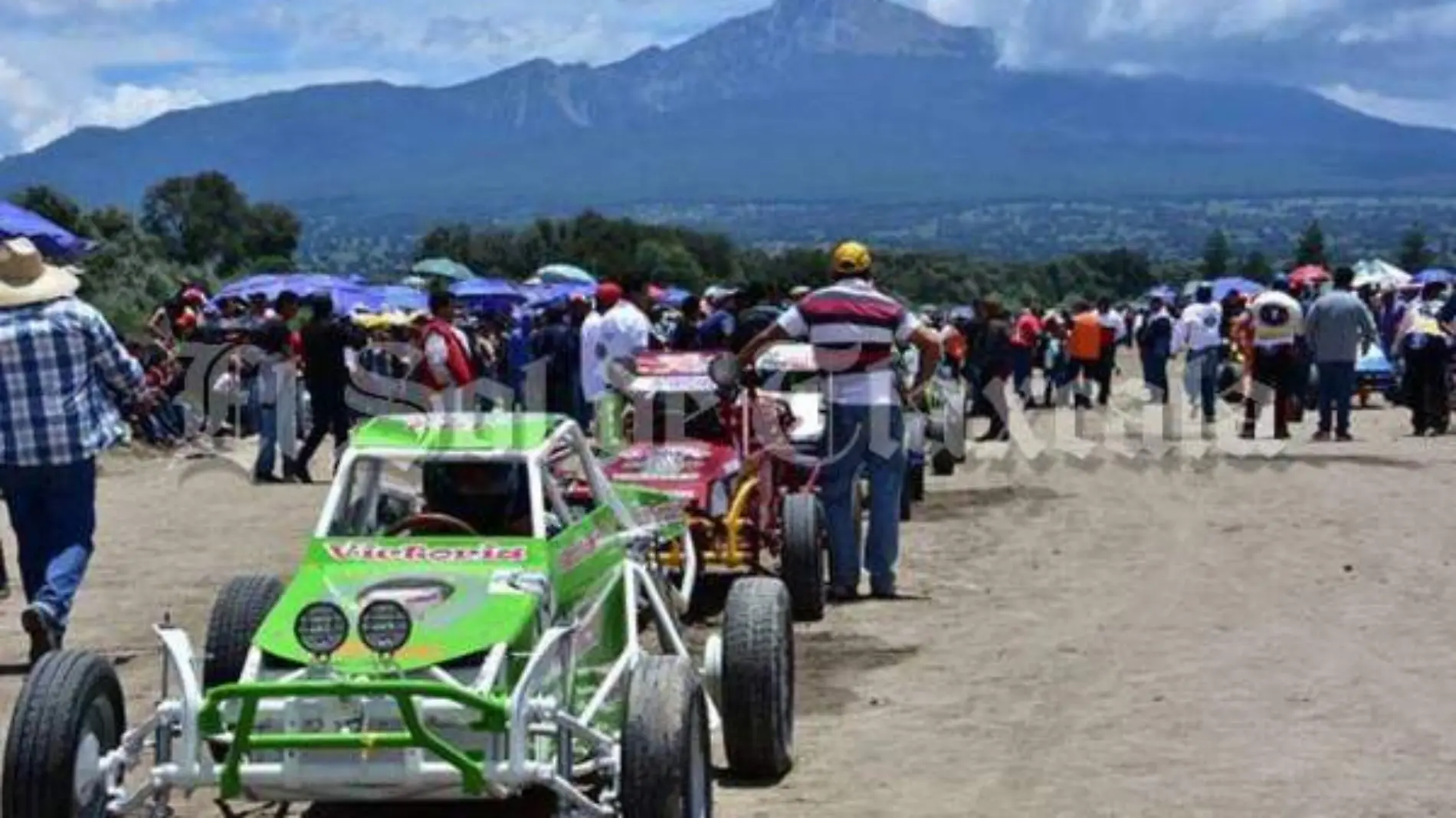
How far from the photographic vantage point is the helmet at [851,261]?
12750 millimetres

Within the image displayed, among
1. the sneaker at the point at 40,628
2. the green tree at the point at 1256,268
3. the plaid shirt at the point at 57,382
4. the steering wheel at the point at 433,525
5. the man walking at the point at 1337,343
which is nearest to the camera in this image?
the steering wheel at the point at 433,525

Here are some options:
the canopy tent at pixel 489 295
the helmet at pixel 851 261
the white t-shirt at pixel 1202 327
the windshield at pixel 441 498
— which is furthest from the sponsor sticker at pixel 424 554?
the canopy tent at pixel 489 295

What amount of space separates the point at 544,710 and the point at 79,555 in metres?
4.53

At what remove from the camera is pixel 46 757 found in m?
6.60

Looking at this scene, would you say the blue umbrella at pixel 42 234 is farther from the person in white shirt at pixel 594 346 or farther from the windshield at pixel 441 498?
the windshield at pixel 441 498

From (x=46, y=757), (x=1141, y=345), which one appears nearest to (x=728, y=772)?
(x=46, y=757)

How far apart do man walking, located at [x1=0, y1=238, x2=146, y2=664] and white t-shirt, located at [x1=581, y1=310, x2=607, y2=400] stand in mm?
10208

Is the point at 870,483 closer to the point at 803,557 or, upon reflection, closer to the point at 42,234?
the point at 803,557

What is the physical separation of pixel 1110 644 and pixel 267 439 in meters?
12.8

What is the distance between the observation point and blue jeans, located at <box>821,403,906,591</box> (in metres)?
12.7

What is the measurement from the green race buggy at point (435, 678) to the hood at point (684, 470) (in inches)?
164

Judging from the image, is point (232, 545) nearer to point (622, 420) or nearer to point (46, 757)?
point (622, 420)

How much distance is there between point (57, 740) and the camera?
663cm

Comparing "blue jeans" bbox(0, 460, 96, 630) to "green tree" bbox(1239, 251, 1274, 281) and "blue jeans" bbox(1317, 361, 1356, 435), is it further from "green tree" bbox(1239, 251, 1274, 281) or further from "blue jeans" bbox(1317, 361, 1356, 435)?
"green tree" bbox(1239, 251, 1274, 281)
